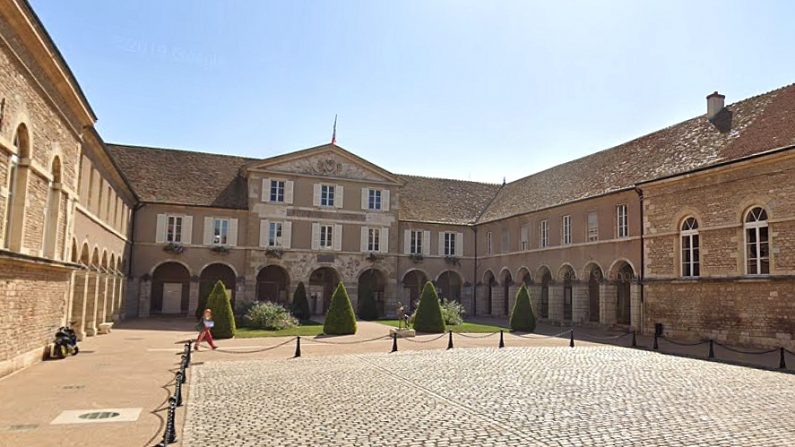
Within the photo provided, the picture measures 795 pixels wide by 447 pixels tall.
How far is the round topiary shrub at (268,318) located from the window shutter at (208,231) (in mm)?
8958

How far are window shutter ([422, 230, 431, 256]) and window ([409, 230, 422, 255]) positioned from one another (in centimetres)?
26

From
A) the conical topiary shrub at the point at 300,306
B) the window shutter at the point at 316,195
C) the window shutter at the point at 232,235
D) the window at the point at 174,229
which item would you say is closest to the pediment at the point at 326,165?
the window shutter at the point at 316,195

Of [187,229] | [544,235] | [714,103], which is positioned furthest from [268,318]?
[714,103]

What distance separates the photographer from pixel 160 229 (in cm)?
3328

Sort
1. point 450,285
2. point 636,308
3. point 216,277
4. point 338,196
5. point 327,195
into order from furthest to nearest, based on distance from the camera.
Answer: point 450,285 → point 338,196 → point 327,195 → point 216,277 → point 636,308

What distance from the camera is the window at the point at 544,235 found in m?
31.8

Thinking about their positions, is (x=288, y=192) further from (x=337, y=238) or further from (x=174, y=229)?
(x=174, y=229)

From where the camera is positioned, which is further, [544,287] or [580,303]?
[544,287]

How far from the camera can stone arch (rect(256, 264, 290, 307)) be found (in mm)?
36812

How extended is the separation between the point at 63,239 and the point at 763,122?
2322 cm

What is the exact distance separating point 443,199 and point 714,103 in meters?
19.8

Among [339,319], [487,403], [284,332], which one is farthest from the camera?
[284,332]

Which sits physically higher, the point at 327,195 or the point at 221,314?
the point at 327,195

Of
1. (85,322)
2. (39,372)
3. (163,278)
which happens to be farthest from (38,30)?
(163,278)
